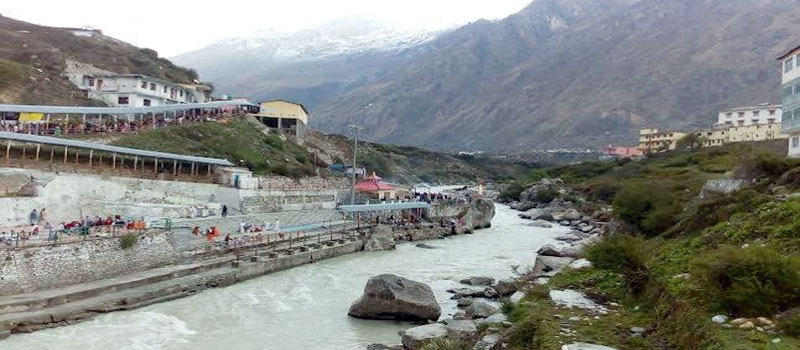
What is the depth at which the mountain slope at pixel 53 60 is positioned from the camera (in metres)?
57.8

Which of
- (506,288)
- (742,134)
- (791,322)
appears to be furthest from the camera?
(742,134)

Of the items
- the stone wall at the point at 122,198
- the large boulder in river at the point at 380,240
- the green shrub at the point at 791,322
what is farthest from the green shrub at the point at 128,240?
the green shrub at the point at 791,322

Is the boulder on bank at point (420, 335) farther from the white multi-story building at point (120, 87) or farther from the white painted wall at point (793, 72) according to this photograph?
the white multi-story building at point (120, 87)

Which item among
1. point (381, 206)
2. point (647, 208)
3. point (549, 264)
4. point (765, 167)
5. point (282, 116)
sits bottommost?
point (549, 264)

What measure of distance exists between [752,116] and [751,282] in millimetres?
122300

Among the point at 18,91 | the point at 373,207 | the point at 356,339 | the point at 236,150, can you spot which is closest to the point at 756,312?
the point at 356,339

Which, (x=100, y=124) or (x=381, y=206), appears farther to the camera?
(x=381, y=206)

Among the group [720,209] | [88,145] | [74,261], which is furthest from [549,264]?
[88,145]

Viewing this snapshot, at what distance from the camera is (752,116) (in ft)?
375

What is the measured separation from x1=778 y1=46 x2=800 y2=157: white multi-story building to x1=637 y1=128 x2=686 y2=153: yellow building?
90463mm

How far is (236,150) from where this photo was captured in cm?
5775

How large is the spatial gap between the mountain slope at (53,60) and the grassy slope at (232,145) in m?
13.9

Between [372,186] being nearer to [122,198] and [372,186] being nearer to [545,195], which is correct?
[122,198]

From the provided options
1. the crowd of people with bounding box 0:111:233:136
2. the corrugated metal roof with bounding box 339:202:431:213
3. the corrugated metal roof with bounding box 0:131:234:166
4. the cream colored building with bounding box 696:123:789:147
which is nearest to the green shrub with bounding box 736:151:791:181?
the corrugated metal roof with bounding box 339:202:431:213
